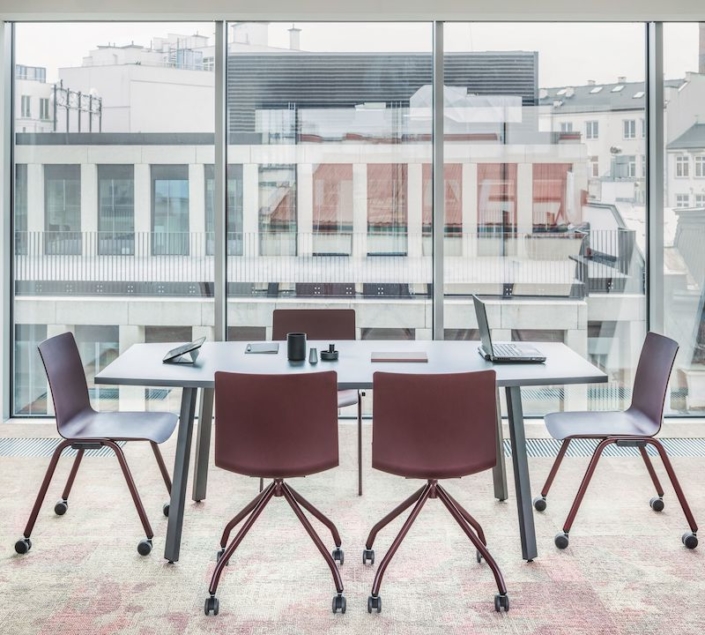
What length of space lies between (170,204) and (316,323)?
1.47 meters

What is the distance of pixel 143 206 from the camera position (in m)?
5.23

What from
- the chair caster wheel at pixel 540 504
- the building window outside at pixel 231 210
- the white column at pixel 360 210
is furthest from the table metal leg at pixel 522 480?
the building window outside at pixel 231 210

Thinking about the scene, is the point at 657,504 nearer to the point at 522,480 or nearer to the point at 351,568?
the point at 522,480

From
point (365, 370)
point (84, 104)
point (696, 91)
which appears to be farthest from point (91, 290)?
point (696, 91)

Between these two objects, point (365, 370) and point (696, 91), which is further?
point (696, 91)

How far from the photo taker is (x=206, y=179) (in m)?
5.23

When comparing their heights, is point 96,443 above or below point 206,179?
→ below

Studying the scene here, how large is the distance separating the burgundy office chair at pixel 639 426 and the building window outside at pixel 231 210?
250cm

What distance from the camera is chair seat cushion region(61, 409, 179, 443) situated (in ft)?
11.2

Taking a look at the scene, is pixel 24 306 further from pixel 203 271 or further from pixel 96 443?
pixel 96 443

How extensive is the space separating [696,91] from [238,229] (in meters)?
3.17

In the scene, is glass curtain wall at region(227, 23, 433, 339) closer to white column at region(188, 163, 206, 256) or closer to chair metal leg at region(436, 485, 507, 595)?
white column at region(188, 163, 206, 256)

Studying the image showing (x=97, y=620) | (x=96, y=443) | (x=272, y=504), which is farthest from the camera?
(x=272, y=504)

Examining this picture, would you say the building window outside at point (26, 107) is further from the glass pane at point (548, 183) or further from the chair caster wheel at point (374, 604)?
the chair caster wheel at point (374, 604)
